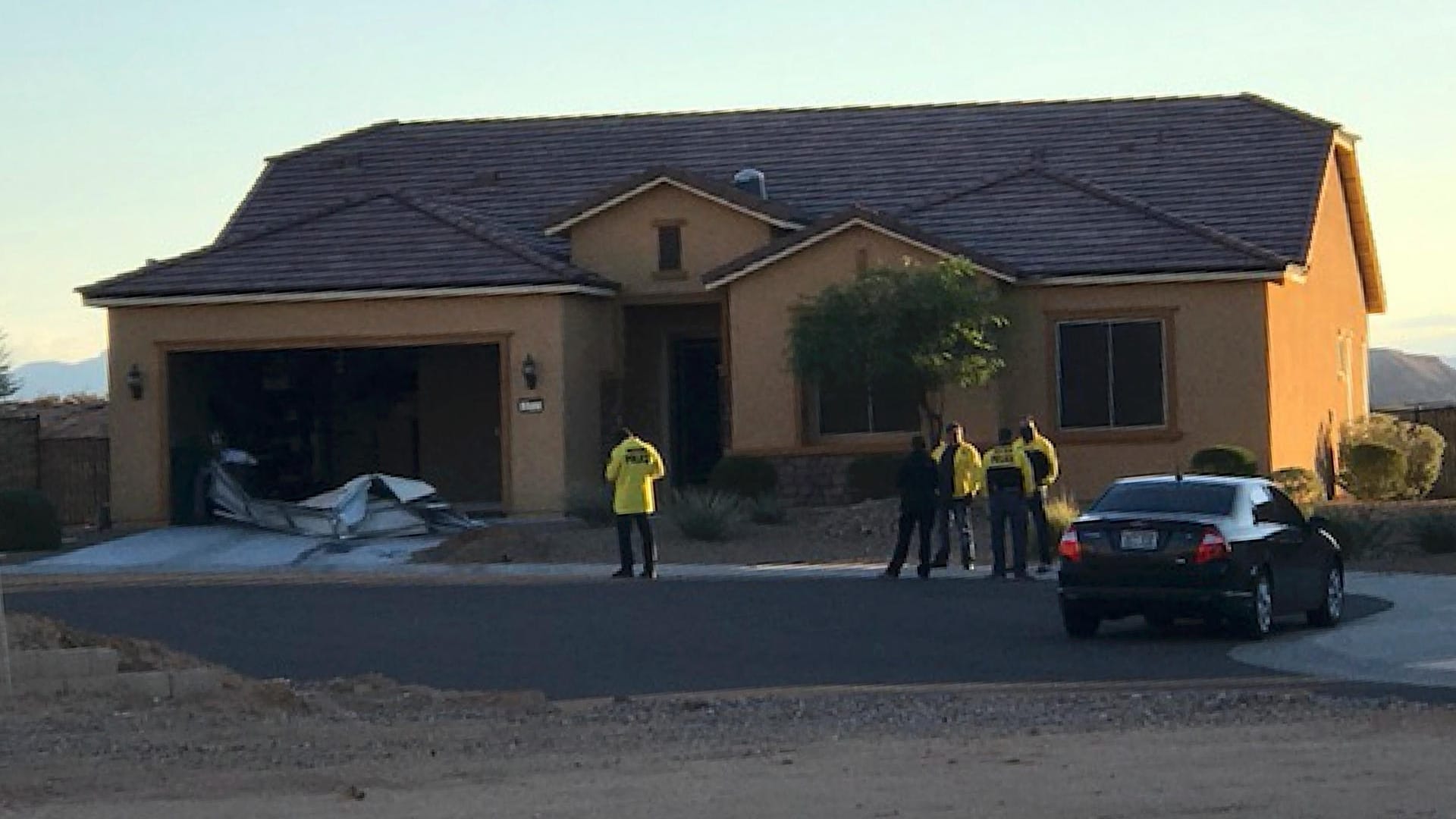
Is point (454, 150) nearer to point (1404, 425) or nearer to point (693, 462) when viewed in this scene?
point (693, 462)

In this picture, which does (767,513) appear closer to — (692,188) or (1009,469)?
(692,188)

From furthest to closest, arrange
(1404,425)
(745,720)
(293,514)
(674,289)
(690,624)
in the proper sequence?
(1404,425), (674,289), (293,514), (690,624), (745,720)

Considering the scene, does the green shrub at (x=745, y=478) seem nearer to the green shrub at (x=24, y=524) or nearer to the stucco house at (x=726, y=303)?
the stucco house at (x=726, y=303)

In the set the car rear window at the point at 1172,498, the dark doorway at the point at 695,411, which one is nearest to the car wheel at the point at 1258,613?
the car rear window at the point at 1172,498

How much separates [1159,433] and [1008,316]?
107 inches

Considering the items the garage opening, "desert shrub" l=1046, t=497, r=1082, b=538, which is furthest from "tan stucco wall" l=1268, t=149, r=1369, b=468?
the garage opening

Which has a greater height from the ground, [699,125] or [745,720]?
[699,125]

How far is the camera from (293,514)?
3788 centimetres

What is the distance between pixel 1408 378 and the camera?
121 metres

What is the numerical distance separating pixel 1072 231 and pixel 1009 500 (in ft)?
37.5

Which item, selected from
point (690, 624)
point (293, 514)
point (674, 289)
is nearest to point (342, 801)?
point (690, 624)

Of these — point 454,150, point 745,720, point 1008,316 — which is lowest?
point 745,720

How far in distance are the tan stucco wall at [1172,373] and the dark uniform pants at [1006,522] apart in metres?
9.41

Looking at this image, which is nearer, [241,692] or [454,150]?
[241,692]
